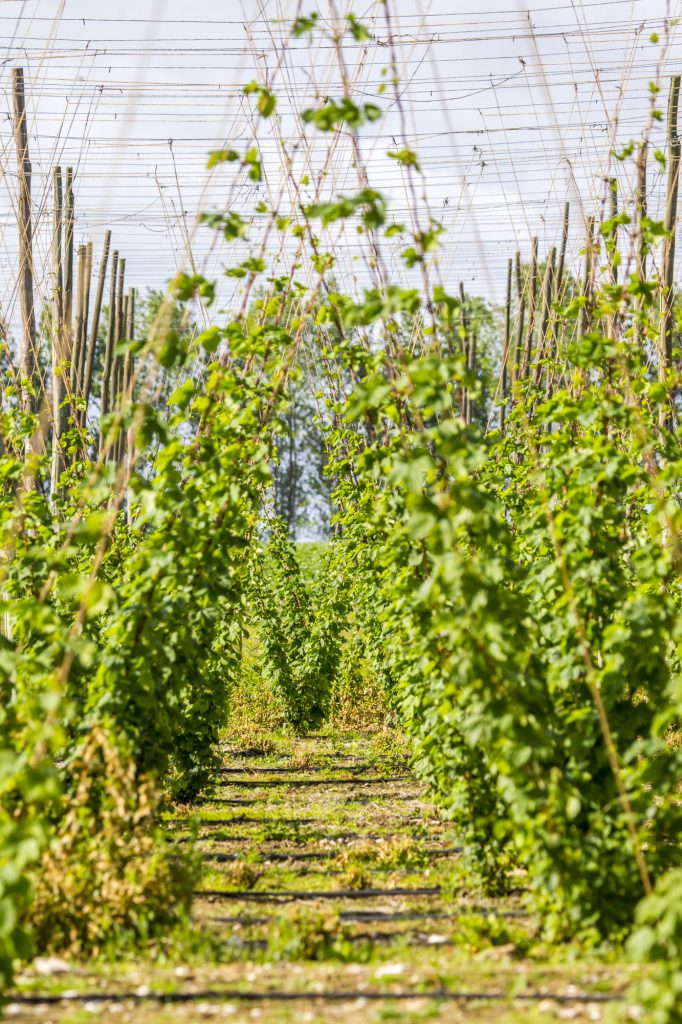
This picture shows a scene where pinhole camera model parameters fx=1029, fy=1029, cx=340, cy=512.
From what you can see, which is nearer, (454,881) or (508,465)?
(454,881)

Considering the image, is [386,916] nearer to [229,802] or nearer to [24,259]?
[229,802]

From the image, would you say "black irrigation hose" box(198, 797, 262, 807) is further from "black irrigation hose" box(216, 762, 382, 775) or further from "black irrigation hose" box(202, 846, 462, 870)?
"black irrigation hose" box(202, 846, 462, 870)

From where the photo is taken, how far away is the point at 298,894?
5.11 metres

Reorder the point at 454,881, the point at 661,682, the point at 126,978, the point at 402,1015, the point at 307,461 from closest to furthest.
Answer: the point at 402,1015
the point at 126,978
the point at 661,682
the point at 454,881
the point at 307,461

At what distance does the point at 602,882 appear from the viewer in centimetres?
365

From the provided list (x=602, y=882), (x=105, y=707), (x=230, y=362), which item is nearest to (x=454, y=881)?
(x=602, y=882)

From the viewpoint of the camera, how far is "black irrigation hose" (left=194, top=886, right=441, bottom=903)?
199 inches

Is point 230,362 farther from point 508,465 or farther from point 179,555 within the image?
point 508,465

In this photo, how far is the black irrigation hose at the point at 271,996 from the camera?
3184mm

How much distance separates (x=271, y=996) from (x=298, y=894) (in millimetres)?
1879

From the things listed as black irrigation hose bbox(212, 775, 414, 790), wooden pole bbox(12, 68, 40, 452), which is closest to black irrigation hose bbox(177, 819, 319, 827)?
black irrigation hose bbox(212, 775, 414, 790)

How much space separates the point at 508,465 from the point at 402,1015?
443 cm

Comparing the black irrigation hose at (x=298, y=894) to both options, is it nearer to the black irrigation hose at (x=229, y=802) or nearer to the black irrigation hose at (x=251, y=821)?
the black irrigation hose at (x=251, y=821)

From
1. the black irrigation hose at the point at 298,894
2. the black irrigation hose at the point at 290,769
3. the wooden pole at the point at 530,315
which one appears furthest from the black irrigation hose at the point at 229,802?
the wooden pole at the point at 530,315
